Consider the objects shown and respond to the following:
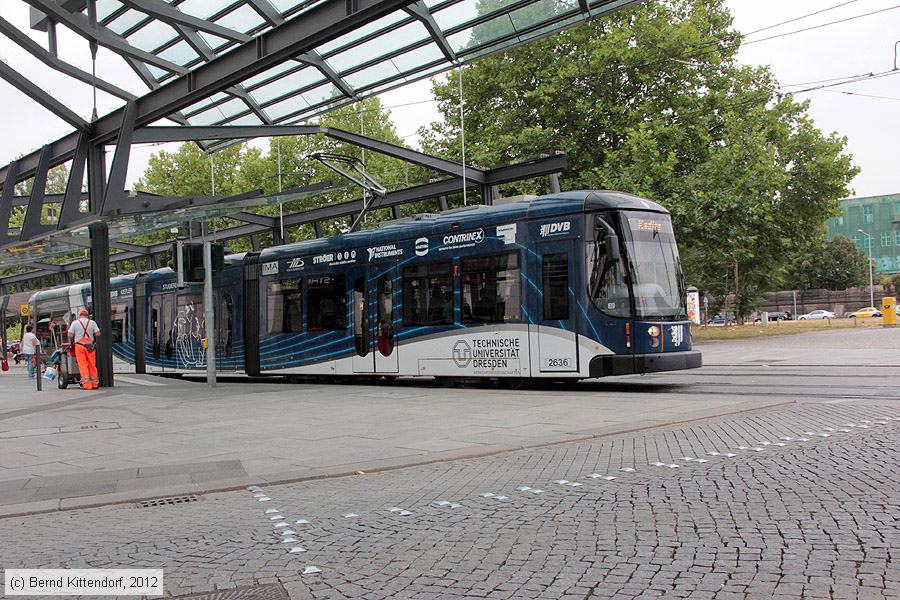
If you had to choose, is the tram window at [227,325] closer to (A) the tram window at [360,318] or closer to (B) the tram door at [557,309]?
(A) the tram window at [360,318]

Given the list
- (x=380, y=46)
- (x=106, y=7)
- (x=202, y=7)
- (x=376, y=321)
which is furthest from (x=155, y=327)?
(x=202, y=7)

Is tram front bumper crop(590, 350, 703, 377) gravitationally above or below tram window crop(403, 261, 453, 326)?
below

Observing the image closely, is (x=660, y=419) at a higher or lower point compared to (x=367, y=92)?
lower

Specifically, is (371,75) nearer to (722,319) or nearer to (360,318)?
(360,318)

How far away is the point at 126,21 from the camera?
14695 millimetres

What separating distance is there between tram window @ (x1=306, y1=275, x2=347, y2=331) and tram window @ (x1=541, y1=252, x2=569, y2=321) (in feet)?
18.3

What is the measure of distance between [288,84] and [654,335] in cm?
943

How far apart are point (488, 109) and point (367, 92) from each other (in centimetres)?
1578

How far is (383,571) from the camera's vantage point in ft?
13.8

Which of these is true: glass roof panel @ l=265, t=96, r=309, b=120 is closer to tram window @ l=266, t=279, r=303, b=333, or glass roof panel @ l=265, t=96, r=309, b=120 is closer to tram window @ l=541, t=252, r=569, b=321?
tram window @ l=266, t=279, r=303, b=333

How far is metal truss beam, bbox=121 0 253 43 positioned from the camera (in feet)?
42.1

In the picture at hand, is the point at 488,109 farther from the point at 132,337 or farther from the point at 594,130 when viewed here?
the point at 132,337

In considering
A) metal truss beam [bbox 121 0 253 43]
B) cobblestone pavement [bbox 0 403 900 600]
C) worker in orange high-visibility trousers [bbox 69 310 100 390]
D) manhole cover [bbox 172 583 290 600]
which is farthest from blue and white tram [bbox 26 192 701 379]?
manhole cover [bbox 172 583 290 600]

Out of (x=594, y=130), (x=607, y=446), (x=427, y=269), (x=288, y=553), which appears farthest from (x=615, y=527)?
(x=594, y=130)
